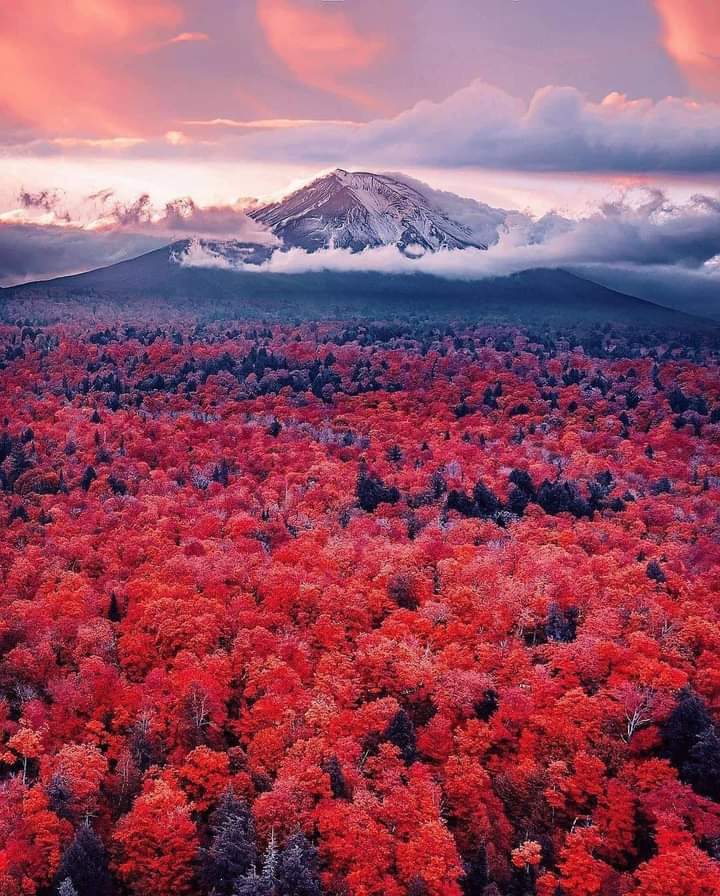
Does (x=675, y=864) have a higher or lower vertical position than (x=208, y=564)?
lower

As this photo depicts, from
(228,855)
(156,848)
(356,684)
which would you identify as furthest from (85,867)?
(356,684)

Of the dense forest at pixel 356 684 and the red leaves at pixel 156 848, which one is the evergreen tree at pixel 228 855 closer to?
the dense forest at pixel 356 684

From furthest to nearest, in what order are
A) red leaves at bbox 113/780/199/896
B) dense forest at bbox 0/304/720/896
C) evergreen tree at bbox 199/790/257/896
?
dense forest at bbox 0/304/720/896 < red leaves at bbox 113/780/199/896 < evergreen tree at bbox 199/790/257/896

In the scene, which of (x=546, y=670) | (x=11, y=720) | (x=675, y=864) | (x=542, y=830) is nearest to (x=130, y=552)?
(x=11, y=720)

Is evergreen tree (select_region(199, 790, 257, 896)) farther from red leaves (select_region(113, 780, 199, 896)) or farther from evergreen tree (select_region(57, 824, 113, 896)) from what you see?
evergreen tree (select_region(57, 824, 113, 896))

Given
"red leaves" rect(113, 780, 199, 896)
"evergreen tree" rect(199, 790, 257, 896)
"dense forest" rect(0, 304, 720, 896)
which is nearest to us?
"evergreen tree" rect(199, 790, 257, 896)

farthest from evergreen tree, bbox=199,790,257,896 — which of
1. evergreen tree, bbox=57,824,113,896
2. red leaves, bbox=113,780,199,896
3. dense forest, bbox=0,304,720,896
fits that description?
evergreen tree, bbox=57,824,113,896

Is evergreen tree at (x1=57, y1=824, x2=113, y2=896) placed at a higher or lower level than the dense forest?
lower

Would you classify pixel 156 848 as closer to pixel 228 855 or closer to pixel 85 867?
pixel 85 867

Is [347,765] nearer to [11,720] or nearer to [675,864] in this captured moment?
[675,864]
